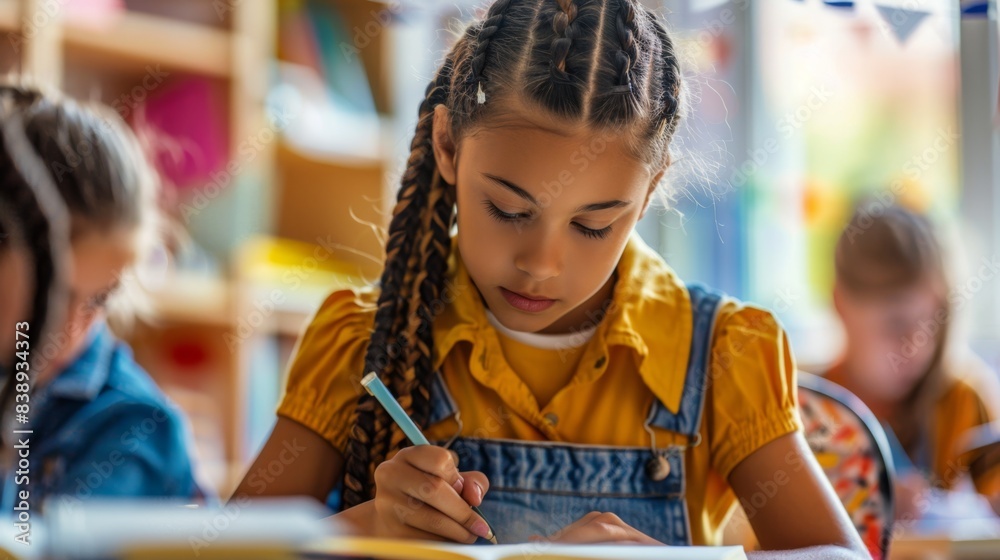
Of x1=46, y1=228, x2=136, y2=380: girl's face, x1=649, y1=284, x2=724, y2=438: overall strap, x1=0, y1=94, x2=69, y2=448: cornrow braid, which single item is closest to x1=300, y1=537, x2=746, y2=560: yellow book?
x1=649, y1=284, x2=724, y2=438: overall strap

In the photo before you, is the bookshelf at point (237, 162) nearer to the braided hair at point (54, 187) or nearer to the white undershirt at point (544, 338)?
the braided hair at point (54, 187)

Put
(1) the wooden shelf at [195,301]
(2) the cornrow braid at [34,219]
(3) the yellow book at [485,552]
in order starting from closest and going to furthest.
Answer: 1. (3) the yellow book at [485,552]
2. (2) the cornrow braid at [34,219]
3. (1) the wooden shelf at [195,301]

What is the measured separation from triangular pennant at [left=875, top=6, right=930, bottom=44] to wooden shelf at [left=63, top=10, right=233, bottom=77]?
5.25 ft

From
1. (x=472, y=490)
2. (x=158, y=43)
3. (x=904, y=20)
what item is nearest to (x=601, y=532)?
(x=472, y=490)

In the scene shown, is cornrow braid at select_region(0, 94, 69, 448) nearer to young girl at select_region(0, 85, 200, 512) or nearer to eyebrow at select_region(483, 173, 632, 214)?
young girl at select_region(0, 85, 200, 512)

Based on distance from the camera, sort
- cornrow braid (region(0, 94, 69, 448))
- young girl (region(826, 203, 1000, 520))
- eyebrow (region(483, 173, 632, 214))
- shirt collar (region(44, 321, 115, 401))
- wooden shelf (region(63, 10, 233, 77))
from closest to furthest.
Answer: eyebrow (region(483, 173, 632, 214)), cornrow braid (region(0, 94, 69, 448)), shirt collar (region(44, 321, 115, 401)), young girl (region(826, 203, 1000, 520)), wooden shelf (region(63, 10, 233, 77))

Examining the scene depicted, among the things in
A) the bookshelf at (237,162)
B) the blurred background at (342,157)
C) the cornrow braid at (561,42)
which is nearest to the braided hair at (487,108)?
the cornrow braid at (561,42)

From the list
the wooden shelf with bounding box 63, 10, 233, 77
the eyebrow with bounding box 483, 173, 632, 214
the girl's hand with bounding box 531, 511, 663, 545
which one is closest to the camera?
the girl's hand with bounding box 531, 511, 663, 545

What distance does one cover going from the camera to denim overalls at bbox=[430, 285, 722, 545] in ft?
2.88

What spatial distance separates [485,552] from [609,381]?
1.19 ft

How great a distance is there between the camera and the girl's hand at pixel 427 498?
742 mm

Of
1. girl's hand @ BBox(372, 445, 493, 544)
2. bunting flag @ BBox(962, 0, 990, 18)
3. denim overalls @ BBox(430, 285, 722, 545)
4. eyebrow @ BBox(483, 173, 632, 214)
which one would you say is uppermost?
bunting flag @ BBox(962, 0, 990, 18)

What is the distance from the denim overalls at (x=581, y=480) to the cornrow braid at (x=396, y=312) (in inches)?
1.9

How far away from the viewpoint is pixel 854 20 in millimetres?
2281
